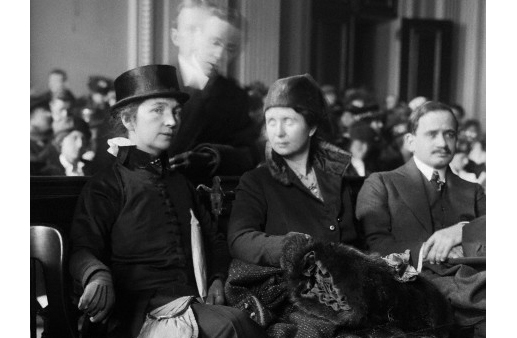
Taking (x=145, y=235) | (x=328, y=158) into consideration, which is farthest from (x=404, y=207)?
(x=145, y=235)

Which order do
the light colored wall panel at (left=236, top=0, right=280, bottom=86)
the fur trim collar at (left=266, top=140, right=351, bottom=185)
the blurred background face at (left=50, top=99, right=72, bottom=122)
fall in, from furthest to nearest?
the fur trim collar at (left=266, top=140, right=351, bottom=185), the light colored wall panel at (left=236, top=0, right=280, bottom=86), the blurred background face at (left=50, top=99, right=72, bottom=122)

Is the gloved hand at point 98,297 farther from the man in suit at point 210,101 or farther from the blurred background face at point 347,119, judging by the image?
the blurred background face at point 347,119

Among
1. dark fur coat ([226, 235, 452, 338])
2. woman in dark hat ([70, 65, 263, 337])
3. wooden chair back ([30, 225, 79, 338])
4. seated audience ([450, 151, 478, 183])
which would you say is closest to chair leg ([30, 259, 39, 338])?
wooden chair back ([30, 225, 79, 338])

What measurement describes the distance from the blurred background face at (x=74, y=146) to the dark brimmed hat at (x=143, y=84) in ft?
0.49

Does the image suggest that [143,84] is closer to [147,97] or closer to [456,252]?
[147,97]

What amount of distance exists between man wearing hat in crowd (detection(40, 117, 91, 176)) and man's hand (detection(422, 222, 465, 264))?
138 centimetres

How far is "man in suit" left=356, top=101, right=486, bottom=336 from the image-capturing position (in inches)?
118

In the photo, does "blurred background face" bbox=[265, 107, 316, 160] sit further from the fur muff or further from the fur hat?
the fur muff

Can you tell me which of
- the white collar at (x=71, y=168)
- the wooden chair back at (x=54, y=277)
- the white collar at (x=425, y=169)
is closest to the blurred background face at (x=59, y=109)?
the white collar at (x=71, y=168)

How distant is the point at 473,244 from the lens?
305cm

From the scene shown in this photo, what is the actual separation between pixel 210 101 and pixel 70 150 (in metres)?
0.56

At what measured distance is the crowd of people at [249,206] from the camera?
98.3 inches
